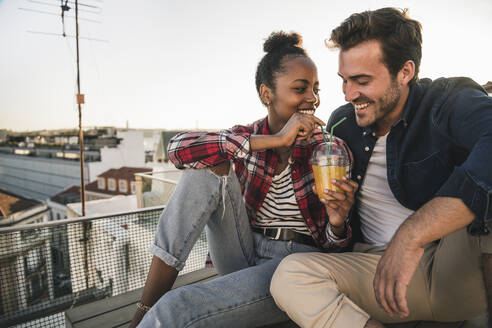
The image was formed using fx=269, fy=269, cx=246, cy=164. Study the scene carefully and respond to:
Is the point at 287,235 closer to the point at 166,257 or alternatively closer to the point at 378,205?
the point at 378,205

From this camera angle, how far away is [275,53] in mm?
2076

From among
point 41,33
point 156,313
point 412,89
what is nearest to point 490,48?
point 412,89

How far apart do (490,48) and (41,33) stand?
43.5 ft

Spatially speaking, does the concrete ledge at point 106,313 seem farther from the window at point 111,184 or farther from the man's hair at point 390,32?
the window at point 111,184

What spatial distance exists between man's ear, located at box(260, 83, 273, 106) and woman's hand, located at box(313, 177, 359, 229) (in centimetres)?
97

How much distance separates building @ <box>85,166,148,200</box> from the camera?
85.6 feet

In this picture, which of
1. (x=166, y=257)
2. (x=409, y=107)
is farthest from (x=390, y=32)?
(x=166, y=257)

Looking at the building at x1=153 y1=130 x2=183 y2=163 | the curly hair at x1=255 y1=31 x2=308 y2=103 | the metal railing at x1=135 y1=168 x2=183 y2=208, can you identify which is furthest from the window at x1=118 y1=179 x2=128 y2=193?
the curly hair at x1=255 y1=31 x2=308 y2=103

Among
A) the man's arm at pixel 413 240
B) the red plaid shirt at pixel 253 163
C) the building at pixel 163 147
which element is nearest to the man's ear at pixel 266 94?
the red plaid shirt at pixel 253 163

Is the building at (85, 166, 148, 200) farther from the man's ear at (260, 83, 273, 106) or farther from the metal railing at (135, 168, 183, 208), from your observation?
the man's ear at (260, 83, 273, 106)

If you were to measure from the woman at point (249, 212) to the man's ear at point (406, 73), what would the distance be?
19.2 inches

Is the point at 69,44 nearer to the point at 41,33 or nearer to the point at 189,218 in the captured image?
the point at 41,33

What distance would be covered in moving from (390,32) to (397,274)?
129 cm

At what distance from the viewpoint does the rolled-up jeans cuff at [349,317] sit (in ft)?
3.11
